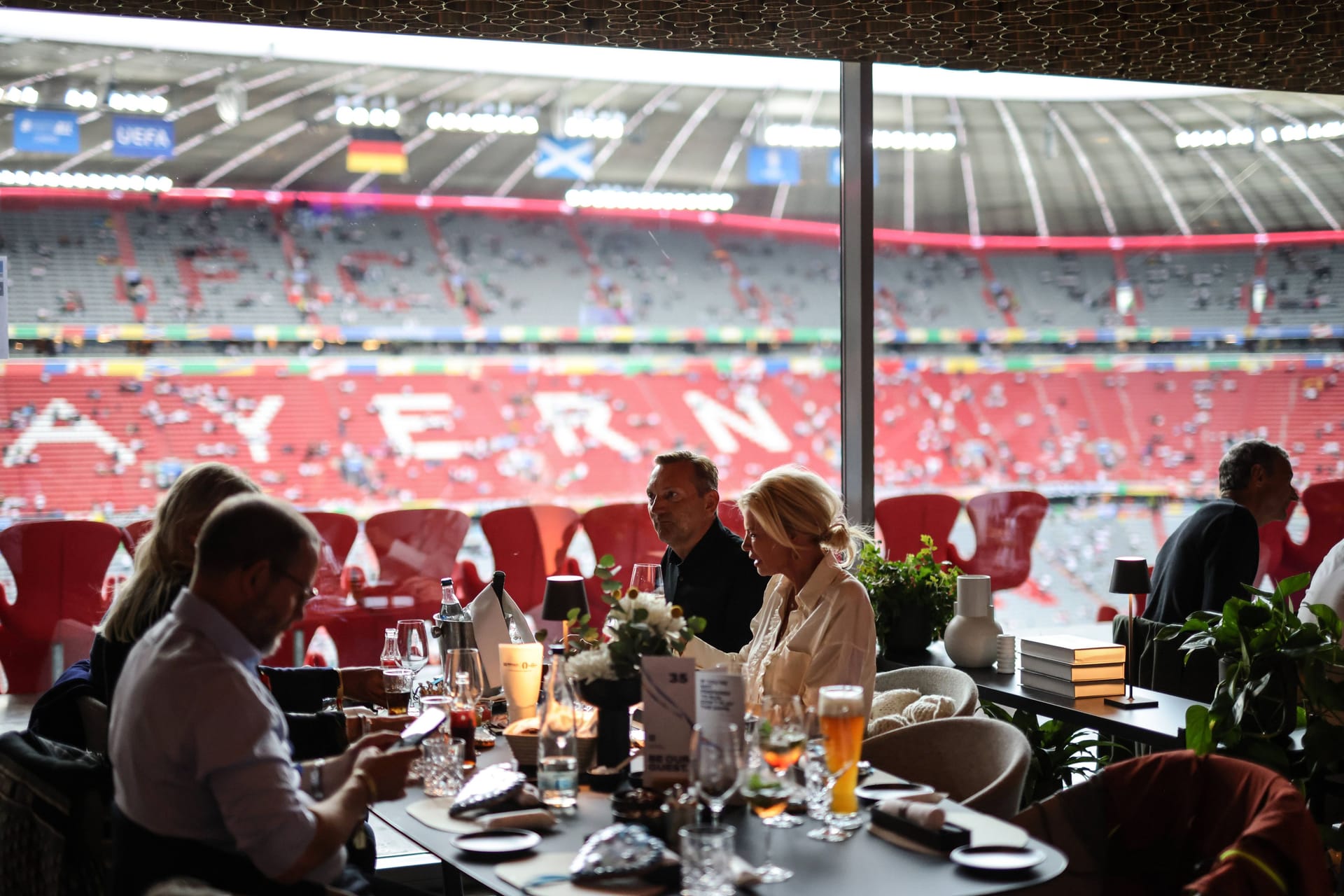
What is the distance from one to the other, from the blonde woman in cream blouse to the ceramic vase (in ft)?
2.94

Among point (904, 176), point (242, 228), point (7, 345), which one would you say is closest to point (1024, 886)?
point (7, 345)

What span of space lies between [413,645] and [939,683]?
4.36ft

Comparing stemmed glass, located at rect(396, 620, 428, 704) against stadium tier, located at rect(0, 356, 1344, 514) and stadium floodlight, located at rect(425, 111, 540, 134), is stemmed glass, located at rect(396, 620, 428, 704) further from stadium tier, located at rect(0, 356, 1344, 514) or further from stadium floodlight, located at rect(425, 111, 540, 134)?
stadium floodlight, located at rect(425, 111, 540, 134)

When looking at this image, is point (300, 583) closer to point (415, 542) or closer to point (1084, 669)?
point (1084, 669)

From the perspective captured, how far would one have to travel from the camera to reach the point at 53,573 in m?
5.07

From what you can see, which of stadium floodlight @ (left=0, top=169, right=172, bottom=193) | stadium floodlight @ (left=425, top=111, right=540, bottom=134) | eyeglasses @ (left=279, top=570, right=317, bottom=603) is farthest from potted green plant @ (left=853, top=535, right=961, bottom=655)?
stadium floodlight @ (left=0, top=169, right=172, bottom=193)

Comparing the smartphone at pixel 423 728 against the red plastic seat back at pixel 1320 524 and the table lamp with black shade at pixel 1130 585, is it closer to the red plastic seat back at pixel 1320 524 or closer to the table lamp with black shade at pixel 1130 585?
the table lamp with black shade at pixel 1130 585

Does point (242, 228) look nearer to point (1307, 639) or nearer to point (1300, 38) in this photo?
point (1300, 38)

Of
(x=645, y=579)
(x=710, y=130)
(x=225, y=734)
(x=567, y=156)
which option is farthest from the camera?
(x=567, y=156)

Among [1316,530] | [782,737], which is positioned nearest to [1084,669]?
[782,737]

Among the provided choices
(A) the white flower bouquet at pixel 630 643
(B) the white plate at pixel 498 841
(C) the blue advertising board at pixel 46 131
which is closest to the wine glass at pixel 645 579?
(A) the white flower bouquet at pixel 630 643

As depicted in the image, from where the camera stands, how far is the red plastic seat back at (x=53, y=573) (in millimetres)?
5043

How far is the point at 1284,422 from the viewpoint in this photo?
11.9m

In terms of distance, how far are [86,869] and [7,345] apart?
3.09 m
